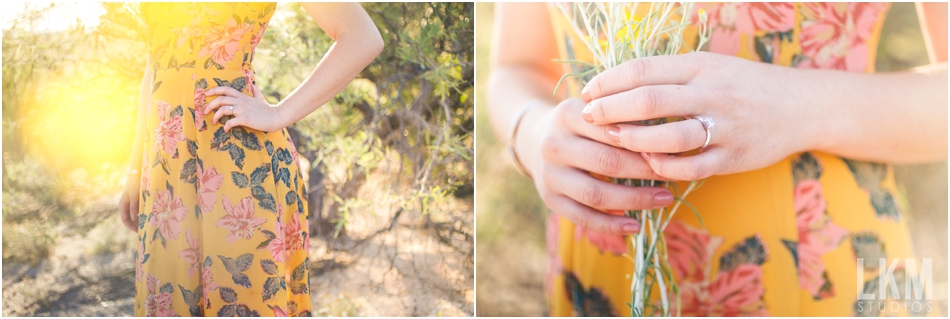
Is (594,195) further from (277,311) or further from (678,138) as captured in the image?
(277,311)

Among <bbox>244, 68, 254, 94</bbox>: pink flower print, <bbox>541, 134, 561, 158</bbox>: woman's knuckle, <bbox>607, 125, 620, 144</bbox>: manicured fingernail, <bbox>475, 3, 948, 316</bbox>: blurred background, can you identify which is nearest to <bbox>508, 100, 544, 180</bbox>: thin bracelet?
<bbox>541, 134, 561, 158</bbox>: woman's knuckle

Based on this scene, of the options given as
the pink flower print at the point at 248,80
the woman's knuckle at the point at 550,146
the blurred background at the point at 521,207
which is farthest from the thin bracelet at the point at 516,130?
the blurred background at the point at 521,207

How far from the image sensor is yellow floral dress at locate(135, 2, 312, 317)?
0.86 metres

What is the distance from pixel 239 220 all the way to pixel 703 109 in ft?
2.37

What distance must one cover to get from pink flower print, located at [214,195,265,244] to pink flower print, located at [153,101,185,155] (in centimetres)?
12

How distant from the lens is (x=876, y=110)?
1.99 ft

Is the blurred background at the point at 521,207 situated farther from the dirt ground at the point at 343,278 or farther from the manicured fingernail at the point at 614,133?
the manicured fingernail at the point at 614,133

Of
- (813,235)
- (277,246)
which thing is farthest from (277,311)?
(813,235)

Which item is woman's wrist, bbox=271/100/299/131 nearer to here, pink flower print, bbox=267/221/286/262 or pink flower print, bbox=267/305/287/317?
pink flower print, bbox=267/221/286/262

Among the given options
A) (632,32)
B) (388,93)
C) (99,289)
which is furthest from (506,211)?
(632,32)

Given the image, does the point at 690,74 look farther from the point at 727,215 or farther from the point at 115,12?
the point at 115,12

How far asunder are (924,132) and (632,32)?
383 millimetres

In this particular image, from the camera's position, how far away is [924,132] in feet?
2.10

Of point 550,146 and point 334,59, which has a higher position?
point 334,59
